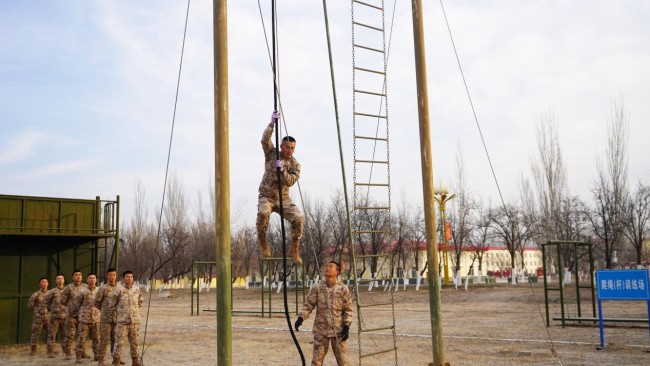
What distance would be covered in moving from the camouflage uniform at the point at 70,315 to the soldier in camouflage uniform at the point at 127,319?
2.70 metres

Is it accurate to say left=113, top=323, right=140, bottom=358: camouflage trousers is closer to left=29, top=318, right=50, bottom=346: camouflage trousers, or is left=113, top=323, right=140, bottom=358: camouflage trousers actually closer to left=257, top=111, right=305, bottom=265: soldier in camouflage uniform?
left=29, top=318, right=50, bottom=346: camouflage trousers

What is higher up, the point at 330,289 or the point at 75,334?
the point at 330,289

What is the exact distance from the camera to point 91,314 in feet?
46.8

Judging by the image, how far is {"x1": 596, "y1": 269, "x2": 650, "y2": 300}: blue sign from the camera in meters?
13.4

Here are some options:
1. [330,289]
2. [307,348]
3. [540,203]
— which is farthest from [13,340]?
[540,203]

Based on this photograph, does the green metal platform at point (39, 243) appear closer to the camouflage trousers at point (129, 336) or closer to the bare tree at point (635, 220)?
the camouflage trousers at point (129, 336)

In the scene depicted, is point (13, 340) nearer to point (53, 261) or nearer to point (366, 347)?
point (53, 261)

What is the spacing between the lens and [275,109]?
281 inches

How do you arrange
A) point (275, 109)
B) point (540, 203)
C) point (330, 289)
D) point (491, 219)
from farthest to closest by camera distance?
point (491, 219)
point (540, 203)
point (330, 289)
point (275, 109)

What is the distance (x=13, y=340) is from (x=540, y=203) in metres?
42.5

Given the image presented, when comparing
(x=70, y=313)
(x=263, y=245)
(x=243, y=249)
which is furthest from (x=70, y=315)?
(x=243, y=249)

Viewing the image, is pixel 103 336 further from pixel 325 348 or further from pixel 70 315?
pixel 325 348

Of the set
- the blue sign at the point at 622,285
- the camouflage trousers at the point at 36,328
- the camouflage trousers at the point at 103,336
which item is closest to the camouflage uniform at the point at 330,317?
the camouflage trousers at the point at 103,336

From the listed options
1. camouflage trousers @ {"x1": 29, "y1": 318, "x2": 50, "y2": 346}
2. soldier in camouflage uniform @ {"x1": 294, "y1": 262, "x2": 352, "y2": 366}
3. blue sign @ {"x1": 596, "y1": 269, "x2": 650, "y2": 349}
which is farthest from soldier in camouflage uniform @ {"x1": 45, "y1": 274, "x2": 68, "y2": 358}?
blue sign @ {"x1": 596, "y1": 269, "x2": 650, "y2": 349}
